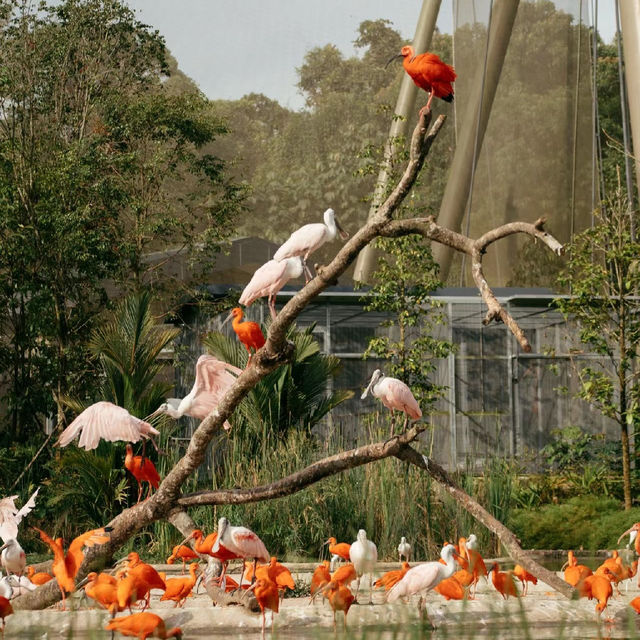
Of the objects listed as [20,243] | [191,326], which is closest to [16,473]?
[20,243]

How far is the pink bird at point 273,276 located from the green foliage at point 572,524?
5443mm

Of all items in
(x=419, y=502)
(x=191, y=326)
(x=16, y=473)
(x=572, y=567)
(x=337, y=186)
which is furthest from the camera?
(x=337, y=186)

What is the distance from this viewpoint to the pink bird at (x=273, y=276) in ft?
17.1

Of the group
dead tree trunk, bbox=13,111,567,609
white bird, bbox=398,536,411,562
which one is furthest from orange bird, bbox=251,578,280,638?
white bird, bbox=398,536,411,562

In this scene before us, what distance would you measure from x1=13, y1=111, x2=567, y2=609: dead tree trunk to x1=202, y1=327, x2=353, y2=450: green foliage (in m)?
4.57

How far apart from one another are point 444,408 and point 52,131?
7.29m

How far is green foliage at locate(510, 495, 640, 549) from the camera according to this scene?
9.82m

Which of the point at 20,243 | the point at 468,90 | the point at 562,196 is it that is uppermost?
the point at 468,90

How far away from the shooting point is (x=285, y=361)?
16.1ft

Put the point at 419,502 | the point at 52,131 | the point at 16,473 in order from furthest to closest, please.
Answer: the point at 52,131 → the point at 16,473 → the point at 419,502

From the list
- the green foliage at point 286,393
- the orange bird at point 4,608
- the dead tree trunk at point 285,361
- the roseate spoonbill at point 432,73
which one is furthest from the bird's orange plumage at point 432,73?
the green foliage at point 286,393

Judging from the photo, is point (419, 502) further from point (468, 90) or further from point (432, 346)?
point (468, 90)

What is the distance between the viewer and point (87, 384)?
12508mm

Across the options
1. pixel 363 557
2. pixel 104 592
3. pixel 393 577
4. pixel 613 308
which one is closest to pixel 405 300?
pixel 613 308
